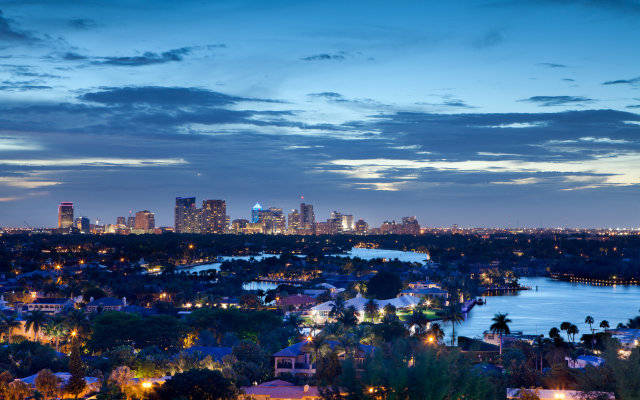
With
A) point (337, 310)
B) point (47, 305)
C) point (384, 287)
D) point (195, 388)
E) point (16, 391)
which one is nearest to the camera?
point (195, 388)

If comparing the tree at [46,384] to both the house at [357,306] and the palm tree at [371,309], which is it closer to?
the house at [357,306]

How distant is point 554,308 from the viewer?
7725 cm

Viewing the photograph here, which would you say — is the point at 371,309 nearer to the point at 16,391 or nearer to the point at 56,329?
the point at 56,329

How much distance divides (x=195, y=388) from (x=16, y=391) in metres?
7.09

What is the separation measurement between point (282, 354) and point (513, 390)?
12.2 meters

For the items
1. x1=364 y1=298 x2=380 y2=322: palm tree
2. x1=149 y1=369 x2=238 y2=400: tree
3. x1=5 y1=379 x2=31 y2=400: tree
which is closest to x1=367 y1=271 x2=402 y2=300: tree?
x1=364 y1=298 x2=380 y2=322: palm tree

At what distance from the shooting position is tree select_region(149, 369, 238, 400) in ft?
82.7

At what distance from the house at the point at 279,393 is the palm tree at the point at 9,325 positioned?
933 inches

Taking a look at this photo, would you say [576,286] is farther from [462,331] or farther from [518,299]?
[462,331]

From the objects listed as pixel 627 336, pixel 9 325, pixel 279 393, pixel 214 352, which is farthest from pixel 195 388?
pixel 627 336

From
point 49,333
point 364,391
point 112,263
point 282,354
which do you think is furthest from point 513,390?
point 112,263

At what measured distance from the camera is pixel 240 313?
4909cm

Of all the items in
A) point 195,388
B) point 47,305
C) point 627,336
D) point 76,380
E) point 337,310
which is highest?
point 195,388

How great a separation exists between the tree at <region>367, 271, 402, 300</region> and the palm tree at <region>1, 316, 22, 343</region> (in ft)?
141
